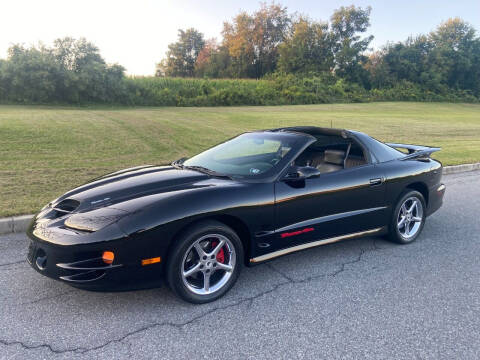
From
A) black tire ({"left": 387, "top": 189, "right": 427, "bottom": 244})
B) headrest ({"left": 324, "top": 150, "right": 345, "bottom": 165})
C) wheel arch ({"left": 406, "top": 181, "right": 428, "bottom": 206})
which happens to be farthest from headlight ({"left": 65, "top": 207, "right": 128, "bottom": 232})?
wheel arch ({"left": 406, "top": 181, "right": 428, "bottom": 206})

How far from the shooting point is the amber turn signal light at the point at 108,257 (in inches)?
105

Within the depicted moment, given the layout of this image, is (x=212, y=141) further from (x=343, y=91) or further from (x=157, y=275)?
(x=343, y=91)

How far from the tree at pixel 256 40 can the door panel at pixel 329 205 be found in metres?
60.6

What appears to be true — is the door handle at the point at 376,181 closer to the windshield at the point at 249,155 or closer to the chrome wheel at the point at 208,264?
the windshield at the point at 249,155

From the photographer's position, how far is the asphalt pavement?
2.47 metres

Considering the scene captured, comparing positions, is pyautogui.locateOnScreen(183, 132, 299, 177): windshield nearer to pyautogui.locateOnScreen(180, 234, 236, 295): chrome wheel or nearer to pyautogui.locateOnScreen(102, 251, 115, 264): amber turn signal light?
pyautogui.locateOnScreen(180, 234, 236, 295): chrome wheel

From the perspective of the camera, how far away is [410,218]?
4621mm

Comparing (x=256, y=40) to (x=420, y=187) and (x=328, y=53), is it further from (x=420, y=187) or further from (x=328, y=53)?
(x=420, y=187)

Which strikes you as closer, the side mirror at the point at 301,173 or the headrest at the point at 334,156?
the side mirror at the point at 301,173

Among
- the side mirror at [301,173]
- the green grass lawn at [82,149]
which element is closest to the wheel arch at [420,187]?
the side mirror at [301,173]

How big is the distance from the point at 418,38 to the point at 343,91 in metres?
25.4

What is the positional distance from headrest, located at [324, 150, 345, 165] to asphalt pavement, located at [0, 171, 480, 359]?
1.07 metres

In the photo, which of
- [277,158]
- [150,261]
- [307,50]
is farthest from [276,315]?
[307,50]

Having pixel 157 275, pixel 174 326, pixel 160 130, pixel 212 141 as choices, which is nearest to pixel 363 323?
pixel 174 326
